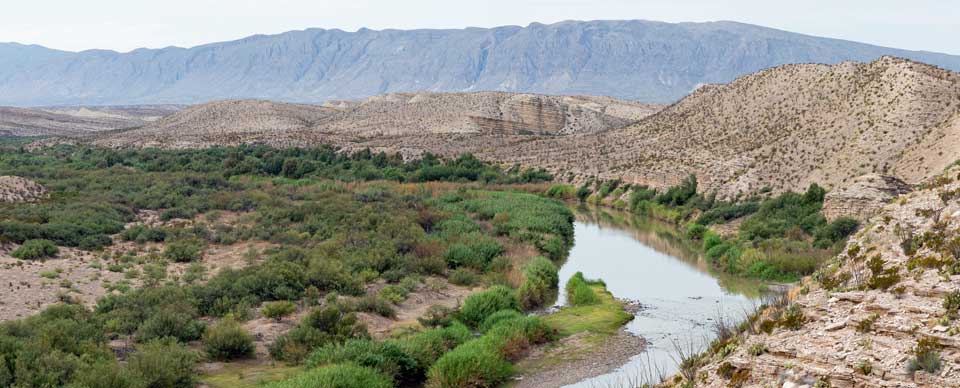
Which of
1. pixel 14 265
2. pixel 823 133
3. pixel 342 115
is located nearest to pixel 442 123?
pixel 342 115

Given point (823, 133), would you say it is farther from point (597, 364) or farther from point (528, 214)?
point (597, 364)

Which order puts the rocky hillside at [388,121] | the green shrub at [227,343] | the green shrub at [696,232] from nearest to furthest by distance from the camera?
the green shrub at [227,343], the green shrub at [696,232], the rocky hillside at [388,121]

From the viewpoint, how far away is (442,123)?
10131 cm

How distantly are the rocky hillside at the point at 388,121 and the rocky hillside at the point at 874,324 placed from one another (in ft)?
241

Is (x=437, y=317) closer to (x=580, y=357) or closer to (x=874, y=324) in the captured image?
(x=580, y=357)

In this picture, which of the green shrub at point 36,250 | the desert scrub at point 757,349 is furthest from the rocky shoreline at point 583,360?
the green shrub at point 36,250

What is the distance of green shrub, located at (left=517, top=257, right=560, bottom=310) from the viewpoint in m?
27.3

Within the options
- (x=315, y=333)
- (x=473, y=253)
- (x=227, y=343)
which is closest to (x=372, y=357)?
(x=315, y=333)

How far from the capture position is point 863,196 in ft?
114

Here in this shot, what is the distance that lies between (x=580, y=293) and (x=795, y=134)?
1159 inches

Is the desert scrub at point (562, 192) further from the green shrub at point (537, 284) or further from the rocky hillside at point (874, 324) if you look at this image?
the rocky hillside at point (874, 324)

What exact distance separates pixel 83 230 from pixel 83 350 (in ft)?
59.3

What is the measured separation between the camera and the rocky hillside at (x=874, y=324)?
1094 cm

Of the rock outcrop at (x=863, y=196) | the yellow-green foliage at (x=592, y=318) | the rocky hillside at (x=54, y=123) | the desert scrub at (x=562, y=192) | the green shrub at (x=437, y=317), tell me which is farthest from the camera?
the rocky hillside at (x=54, y=123)
